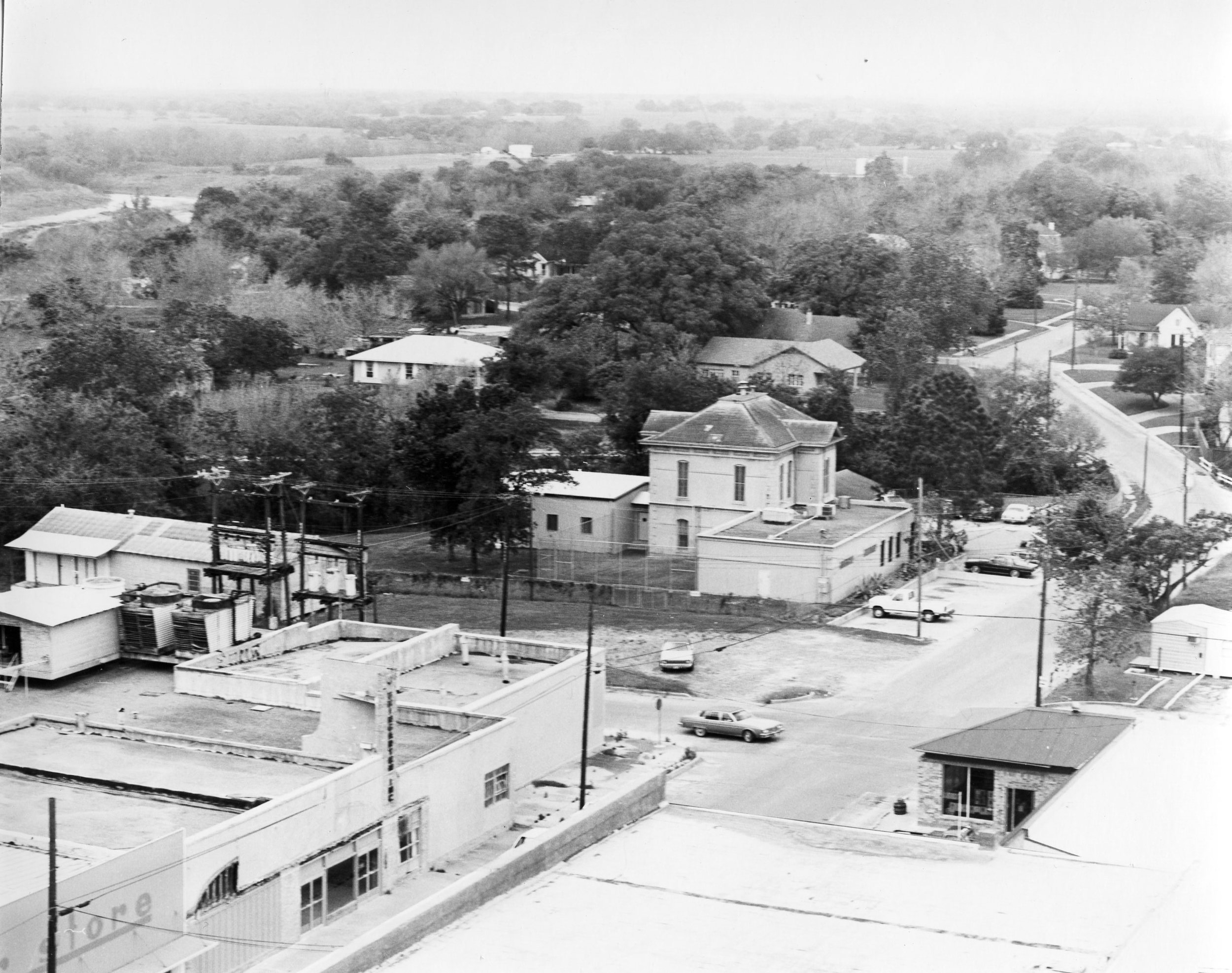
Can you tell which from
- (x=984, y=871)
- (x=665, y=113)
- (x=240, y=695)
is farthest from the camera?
(x=665, y=113)

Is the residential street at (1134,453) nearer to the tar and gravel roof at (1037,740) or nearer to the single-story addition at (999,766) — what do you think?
the tar and gravel roof at (1037,740)

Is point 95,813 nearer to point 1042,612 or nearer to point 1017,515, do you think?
point 1042,612

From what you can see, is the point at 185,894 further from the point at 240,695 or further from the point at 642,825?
the point at 240,695

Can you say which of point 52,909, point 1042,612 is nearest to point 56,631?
point 52,909

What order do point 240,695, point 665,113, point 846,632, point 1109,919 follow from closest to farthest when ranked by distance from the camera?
1. point 1109,919
2. point 240,695
3. point 846,632
4. point 665,113

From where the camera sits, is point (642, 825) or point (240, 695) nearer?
point (642, 825)

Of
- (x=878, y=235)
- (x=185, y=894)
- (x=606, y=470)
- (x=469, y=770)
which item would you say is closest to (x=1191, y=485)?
(x=606, y=470)
